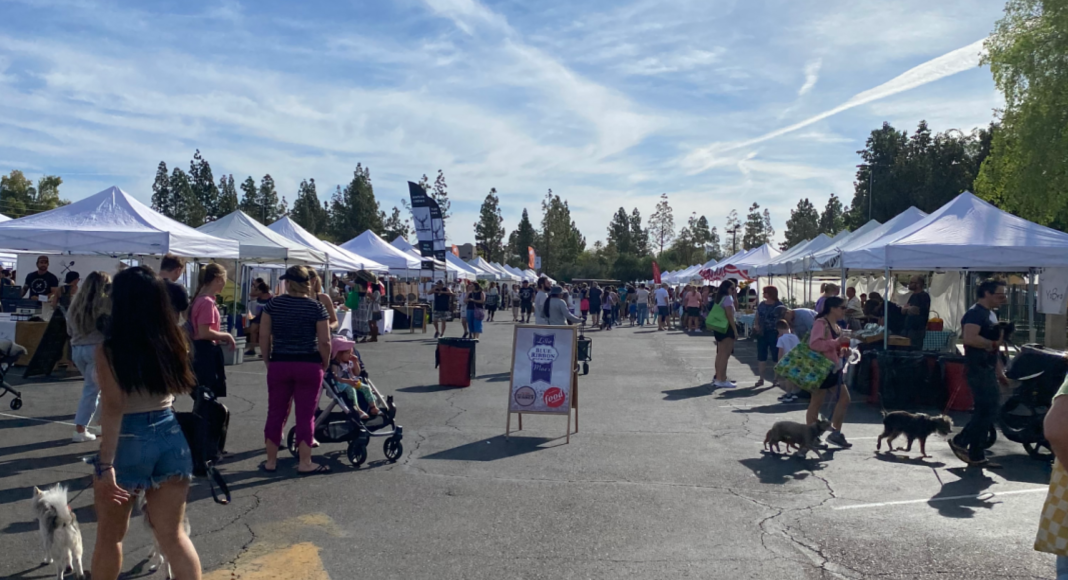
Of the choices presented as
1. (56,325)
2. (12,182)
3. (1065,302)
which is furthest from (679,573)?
(12,182)

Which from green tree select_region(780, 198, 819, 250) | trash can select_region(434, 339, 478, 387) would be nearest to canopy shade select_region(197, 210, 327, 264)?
trash can select_region(434, 339, 478, 387)

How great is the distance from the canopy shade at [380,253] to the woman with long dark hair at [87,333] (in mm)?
18636

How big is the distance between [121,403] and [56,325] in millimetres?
9331

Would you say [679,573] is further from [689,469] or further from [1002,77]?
[1002,77]

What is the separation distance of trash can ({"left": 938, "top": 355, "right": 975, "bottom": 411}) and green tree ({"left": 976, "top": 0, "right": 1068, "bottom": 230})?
1678 centimetres

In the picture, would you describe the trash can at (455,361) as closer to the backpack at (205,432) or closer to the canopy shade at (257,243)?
the canopy shade at (257,243)

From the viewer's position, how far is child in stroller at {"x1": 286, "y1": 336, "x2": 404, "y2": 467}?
23.4 ft

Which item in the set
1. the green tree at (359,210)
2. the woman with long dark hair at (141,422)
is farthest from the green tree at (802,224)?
the woman with long dark hair at (141,422)

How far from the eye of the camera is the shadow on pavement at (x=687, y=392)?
1181 centimetres

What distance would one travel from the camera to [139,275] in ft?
11.2

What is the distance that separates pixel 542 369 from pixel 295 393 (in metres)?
2.94

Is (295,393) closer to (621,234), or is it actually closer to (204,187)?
(204,187)

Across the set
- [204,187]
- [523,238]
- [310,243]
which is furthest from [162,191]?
[310,243]

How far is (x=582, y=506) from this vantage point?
601 centimetres
